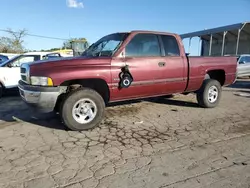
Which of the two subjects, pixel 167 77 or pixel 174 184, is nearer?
pixel 174 184

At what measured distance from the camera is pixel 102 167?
325cm

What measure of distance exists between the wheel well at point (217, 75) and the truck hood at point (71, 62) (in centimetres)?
350

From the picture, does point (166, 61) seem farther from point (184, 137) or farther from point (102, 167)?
point (102, 167)

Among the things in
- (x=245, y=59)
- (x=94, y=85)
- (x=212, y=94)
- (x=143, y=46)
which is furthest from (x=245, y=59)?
(x=94, y=85)

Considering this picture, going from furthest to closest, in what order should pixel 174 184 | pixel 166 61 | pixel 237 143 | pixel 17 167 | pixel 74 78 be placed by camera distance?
pixel 166 61 < pixel 74 78 < pixel 237 143 < pixel 17 167 < pixel 174 184

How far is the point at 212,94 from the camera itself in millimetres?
6770

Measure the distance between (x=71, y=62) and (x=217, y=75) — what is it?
460 cm

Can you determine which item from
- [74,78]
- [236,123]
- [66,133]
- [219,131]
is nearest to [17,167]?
[66,133]

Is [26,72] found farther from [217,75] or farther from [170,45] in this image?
[217,75]

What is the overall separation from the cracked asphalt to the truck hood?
1277 mm

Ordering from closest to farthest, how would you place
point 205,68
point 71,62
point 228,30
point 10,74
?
point 71,62
point 205,68
point 10,74
point 228,30

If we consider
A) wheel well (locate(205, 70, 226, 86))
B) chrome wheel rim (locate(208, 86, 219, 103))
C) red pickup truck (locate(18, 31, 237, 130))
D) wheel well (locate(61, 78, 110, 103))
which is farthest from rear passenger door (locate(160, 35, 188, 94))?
wheel well (locate(61, 78, 110, 103))

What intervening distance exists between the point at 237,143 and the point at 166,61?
2.40m

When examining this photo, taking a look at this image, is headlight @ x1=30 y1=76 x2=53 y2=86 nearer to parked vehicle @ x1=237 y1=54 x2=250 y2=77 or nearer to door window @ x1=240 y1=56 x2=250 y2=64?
parked vehicle @ x1=237 y1=54 x2=250 y2=77
